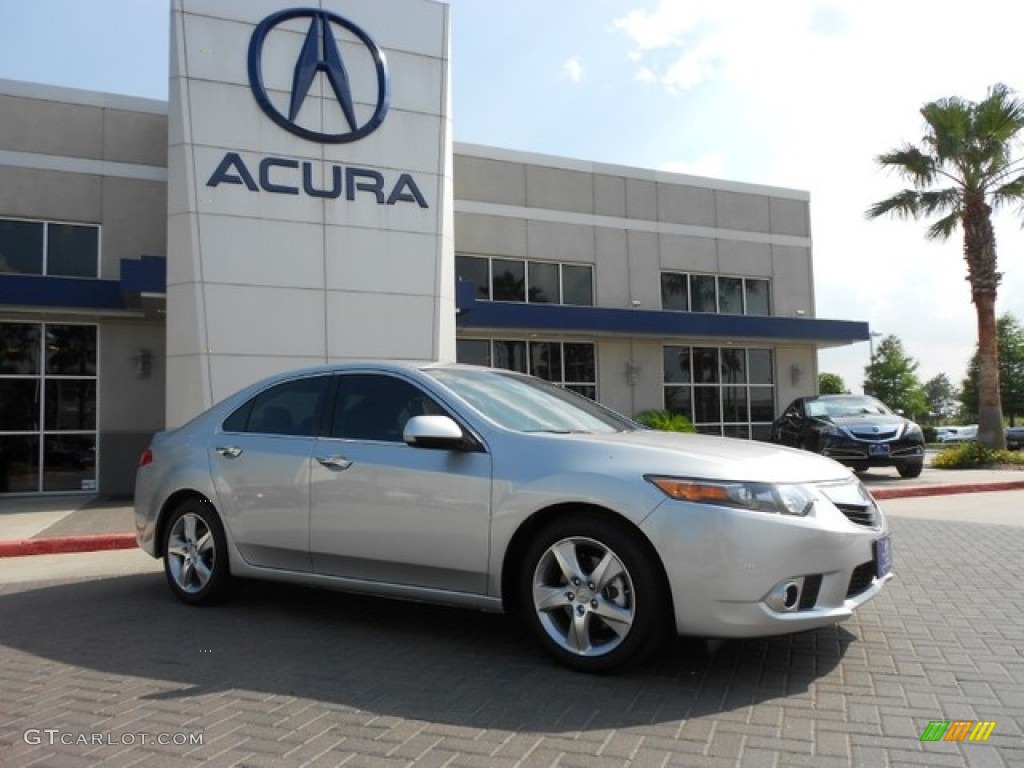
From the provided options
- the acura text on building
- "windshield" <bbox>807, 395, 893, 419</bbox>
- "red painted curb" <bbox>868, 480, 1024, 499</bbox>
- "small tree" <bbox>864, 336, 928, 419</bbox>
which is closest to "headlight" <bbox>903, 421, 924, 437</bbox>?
"windshield" <bbox>807, 395, 893, 419</bbox>

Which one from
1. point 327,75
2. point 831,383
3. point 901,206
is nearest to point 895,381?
point 831,383

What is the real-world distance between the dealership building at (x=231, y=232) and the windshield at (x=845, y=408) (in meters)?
4.16

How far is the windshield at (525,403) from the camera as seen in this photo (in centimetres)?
450

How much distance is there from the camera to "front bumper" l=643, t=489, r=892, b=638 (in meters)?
3.55

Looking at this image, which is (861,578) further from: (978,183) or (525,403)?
(978,183)

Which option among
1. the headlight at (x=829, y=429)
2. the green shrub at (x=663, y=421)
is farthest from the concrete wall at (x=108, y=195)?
the headlight at (x=829, y=429)

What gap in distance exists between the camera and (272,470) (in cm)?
501

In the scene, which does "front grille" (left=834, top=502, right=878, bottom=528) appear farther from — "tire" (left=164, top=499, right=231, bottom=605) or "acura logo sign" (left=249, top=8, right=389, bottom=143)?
"acura logo sign" (left=249, top=8, right=389, bottom=143)

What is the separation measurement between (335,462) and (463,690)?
160cm

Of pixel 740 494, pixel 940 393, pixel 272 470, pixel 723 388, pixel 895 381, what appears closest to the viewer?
pixel 740 494

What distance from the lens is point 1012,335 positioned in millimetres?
49969

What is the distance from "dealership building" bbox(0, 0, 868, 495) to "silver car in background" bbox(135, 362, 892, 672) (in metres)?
7.83

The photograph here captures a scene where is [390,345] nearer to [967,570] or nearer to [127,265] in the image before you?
[127,265]

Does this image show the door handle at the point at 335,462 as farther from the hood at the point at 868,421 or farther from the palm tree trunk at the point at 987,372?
the palm tree trunk at the point at 987,372
